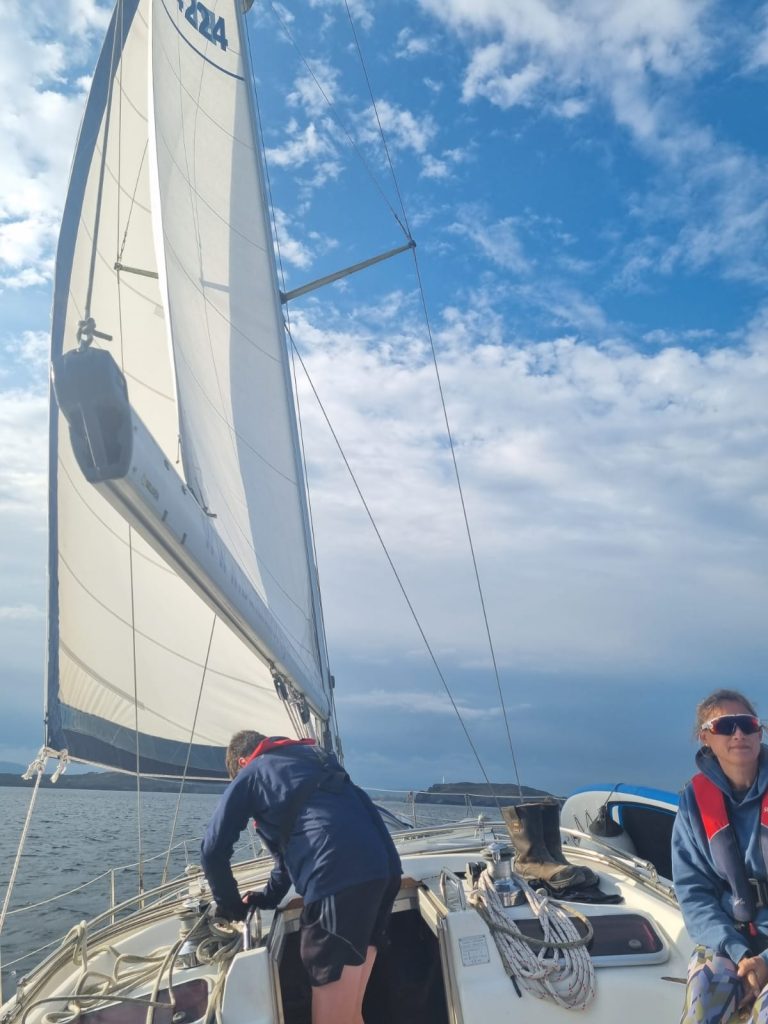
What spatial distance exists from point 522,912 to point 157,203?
15.3 ft

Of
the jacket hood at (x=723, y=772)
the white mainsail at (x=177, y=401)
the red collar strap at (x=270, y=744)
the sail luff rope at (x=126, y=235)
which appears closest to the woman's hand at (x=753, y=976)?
the jacket hood at (x=723, y=772)

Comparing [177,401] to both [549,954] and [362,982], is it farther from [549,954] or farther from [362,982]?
[549,954]

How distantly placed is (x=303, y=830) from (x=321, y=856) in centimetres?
13

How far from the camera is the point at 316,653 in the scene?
7.19m

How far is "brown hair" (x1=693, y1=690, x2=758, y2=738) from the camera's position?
2354 millimetres

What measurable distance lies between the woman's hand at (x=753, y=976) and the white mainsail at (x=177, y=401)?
285 centimetres

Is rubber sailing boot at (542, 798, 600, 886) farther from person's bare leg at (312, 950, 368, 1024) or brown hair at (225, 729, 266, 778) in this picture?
brown hair at (225, 729, 266, 778)

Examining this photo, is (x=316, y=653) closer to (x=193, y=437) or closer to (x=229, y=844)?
(x=193, y=437)

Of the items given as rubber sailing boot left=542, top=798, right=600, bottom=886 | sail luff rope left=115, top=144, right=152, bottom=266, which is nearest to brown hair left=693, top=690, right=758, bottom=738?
rubber sailing boot left=542, top=798, right=600, bottom=886

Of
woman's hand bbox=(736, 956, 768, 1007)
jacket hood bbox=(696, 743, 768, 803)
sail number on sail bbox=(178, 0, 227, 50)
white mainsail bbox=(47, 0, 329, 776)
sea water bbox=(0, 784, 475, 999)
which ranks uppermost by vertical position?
sail number on sail bbox=(178, 0, 227, 50)

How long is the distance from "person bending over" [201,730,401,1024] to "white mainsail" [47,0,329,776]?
134cm

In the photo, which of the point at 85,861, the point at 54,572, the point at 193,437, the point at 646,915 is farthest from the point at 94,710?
the point at 85,861

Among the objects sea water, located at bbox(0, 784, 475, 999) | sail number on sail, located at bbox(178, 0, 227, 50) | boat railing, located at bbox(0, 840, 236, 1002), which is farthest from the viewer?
sea water, located at bbox(0, 784, 475, 999)

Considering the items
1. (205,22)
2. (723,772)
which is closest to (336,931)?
(723,772)
